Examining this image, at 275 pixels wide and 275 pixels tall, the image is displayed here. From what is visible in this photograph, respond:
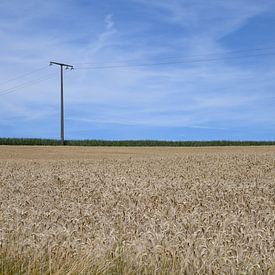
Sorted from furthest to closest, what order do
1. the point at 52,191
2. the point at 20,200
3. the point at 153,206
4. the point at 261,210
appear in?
the point at 52,191 → the point at 20,200 → the point at 153,206 → the point at 261,210

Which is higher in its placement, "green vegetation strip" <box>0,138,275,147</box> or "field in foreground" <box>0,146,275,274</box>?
"green vegetation strip" <box>0,138,275,147</box>

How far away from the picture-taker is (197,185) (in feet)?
43.5

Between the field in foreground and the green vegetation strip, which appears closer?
the field in foreground

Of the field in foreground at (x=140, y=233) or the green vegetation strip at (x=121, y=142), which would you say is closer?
the field in foreground at (x=140, y=233)

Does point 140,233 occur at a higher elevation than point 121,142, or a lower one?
lower

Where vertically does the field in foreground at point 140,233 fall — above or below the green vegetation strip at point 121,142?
below

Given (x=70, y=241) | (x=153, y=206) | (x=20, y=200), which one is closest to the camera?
(x=70, y=241)

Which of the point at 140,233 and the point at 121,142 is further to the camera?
the point at 121,142

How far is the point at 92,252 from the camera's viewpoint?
5852 mm

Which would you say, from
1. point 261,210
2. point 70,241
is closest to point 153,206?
point 261,210

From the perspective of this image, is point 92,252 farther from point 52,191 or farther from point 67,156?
point 67,156

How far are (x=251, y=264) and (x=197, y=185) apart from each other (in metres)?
7.95

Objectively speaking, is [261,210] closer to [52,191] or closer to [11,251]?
[11,251]

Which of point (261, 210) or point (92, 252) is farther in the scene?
point (261, 210)
